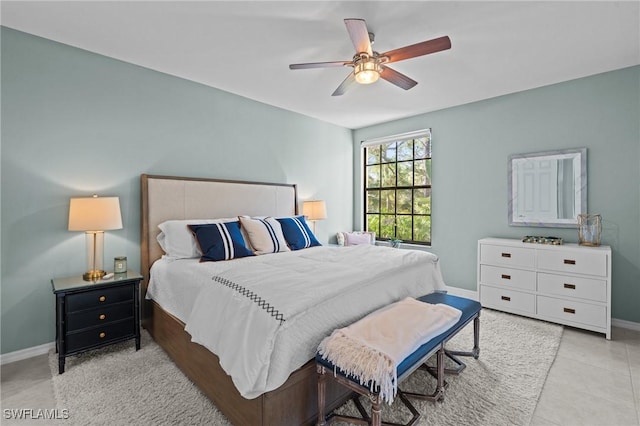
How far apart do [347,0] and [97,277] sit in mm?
2856

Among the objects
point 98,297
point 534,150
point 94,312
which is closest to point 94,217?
point 98,297

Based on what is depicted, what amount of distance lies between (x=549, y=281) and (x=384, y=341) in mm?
2600

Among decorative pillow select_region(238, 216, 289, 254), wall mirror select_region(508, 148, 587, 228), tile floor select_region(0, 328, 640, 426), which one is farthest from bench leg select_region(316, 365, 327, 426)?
wall mirror select_region(508, 148, 587, 228)

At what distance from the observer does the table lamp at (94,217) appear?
2367 mm

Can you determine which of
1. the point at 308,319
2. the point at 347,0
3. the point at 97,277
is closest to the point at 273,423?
the point at 308,319

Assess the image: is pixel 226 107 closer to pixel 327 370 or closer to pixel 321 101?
pixel 321 101

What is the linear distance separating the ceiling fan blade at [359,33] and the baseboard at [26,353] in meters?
3.44

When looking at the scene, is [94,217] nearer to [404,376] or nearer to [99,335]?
[99,335]

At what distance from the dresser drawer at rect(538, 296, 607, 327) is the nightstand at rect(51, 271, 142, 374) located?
156 inches

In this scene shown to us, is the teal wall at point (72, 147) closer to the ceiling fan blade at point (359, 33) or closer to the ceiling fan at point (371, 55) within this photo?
the ceiling fan at point (371, 55)

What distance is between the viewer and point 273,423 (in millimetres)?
1472

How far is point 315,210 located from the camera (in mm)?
4355

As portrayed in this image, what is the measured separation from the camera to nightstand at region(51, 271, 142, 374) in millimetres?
2203

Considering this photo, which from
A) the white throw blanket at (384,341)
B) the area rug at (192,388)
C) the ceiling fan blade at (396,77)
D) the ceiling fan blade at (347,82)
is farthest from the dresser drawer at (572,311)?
the ceiling fan blade at (347,82)
